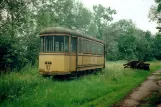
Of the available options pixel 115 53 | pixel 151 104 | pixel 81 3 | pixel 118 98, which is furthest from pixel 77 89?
pixel 81 3

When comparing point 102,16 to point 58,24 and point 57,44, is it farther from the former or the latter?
point 57,44

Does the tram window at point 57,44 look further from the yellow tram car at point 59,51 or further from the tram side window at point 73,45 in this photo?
the tram side window at point 73,45

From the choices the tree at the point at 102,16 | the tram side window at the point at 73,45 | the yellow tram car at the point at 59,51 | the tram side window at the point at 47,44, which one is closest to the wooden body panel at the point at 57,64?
the yellow tram car at the point at 59,51

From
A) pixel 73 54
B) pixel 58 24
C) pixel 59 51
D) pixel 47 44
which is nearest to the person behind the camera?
pixel 59 51

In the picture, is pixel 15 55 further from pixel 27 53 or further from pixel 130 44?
pixel 130 44

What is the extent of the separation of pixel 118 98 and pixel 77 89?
7.67 ft

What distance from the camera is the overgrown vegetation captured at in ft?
58.6

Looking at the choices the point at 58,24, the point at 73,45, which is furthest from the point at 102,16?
the point at 73,45

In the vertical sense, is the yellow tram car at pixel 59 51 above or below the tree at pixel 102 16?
below

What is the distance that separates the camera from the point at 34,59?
26.5 m

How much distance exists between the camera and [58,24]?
45.2 m

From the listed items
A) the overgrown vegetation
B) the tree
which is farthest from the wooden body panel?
the tree

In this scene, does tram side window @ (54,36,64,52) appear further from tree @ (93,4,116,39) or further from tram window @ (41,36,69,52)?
tree @ (93,4,116,39)

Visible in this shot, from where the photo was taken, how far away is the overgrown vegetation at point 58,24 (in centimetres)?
1788
